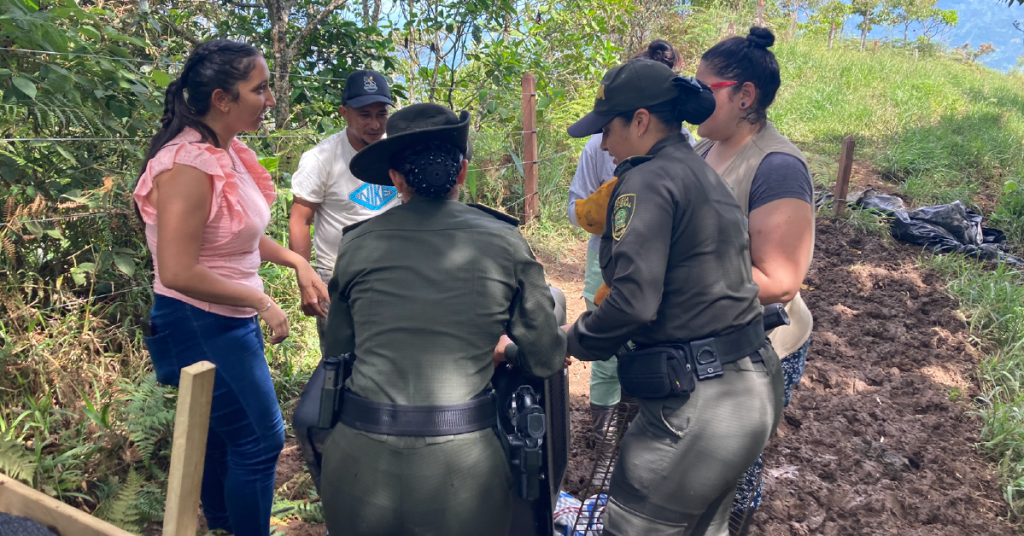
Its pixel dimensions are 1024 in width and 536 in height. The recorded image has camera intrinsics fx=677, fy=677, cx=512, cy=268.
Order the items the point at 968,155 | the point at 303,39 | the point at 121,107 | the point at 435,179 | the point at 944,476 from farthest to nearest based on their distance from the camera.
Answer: the point at 968,155
the point at 303,39
the point at 944,476
the point at 121,107
the point at 435,179

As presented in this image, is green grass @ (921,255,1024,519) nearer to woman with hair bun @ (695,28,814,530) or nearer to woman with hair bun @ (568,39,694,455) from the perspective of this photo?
woman with hair bun @ (695,28,814,530)

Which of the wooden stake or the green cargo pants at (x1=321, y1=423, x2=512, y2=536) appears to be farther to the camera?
the green cargo pants at (x1=321, y1=423, x2=512, y2=536)

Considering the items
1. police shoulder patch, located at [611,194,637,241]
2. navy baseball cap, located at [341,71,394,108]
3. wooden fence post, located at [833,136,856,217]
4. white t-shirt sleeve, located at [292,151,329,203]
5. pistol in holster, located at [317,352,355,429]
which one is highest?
navy baseball cap, located at [341,71,394,108]

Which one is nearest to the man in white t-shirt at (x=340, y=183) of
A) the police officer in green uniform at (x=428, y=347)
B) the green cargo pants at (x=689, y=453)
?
the police officer in green uniform at (x=428, y=347)

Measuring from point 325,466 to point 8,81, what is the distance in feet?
7.56

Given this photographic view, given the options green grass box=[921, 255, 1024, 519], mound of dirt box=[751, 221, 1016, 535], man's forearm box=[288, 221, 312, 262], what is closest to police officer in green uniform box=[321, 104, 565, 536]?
man's forearm box=[288, 221, 312, 262]

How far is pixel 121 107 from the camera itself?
3146 millimetres

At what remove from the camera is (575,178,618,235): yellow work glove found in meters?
2.09

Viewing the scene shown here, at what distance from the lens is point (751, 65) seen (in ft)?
7.36

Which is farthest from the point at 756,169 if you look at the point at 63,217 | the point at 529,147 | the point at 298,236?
the point at 529,147

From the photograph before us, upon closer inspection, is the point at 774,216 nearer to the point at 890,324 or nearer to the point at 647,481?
the point at 647,481

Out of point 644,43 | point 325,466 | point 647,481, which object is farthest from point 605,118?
point 644,43

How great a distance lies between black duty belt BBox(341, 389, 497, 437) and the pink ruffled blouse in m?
0.72

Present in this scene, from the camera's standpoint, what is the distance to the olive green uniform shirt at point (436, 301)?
5.56ft
